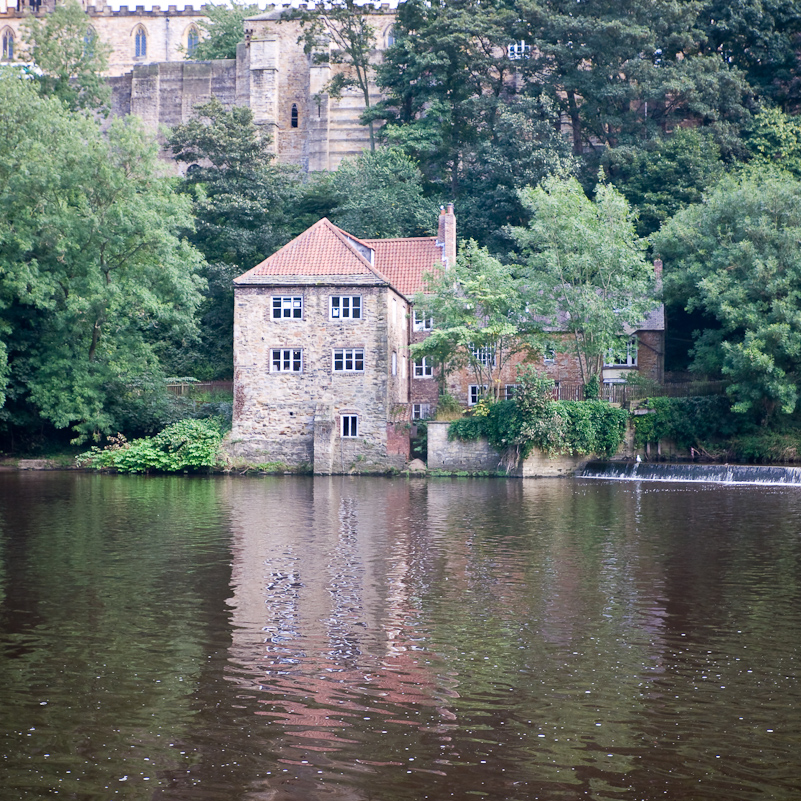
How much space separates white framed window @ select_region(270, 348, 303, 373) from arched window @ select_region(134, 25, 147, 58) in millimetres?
67864

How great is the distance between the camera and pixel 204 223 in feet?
187

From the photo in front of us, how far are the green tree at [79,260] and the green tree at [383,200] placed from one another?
47.9ft

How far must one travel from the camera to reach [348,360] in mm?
44281

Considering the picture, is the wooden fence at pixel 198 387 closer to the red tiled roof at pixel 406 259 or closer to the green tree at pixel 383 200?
the red tiled roof at pixel 406 259

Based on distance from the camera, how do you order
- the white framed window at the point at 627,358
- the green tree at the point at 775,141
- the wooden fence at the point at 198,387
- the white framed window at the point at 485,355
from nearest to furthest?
the white framed window at the point at 485,355, the white framed window at the point at 627,358, the wooden fence at the point at 198,387, the green tree at the point at 775,141

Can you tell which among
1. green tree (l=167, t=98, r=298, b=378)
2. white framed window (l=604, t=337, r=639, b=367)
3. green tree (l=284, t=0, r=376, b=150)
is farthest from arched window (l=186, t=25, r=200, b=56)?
white framed window (l=604, t=337, r=639, b=367)

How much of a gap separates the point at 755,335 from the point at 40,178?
29.2m

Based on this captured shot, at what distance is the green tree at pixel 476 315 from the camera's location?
141 feet

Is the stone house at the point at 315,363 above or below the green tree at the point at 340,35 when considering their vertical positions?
below

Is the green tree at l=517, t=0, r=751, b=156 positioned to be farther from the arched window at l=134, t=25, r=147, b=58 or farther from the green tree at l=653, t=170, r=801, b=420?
the arched window at l=134, t=25, r=147, b=58

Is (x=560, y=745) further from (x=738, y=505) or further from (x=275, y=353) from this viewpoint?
(x=275, y=353)

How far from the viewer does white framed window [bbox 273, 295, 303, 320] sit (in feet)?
145

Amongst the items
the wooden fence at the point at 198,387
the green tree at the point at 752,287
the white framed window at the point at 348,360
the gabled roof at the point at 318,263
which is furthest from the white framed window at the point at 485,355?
the wooden fence at the point at 198,387

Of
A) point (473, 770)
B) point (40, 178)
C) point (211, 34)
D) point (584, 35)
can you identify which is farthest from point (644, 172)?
point (473, 770)
